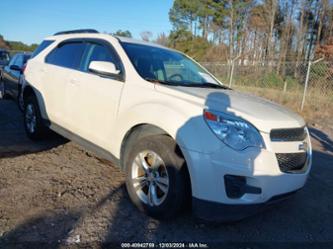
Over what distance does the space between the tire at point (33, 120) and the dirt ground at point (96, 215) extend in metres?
0.64

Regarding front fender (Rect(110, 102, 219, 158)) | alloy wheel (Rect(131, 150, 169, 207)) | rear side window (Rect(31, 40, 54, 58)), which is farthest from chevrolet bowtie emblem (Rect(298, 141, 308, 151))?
rear side window (Rect(31, 40, 54, 58))

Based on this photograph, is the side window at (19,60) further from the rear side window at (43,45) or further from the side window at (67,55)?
the side window at (67,55)

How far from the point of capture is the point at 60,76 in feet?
14.3

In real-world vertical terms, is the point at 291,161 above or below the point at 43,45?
below

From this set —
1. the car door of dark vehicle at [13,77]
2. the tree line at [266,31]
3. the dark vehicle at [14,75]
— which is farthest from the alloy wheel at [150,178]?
the tree line at [266,31]

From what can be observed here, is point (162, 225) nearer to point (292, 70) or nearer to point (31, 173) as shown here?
point (31, 173)

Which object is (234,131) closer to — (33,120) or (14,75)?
(33,120)

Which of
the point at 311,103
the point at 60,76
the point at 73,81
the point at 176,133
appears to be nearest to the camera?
the point at 176,133

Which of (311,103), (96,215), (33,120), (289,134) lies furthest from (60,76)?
(311,103)

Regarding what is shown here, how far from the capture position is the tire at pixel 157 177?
107 inches

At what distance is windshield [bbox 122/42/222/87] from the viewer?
11.6 ft

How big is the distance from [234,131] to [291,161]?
26.3 inches

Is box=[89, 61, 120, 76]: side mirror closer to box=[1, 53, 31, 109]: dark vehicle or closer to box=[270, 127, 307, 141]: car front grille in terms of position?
box=[270, 127, 307, 141]: car front grille

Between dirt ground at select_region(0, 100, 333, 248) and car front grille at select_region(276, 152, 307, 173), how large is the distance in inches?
27.3
